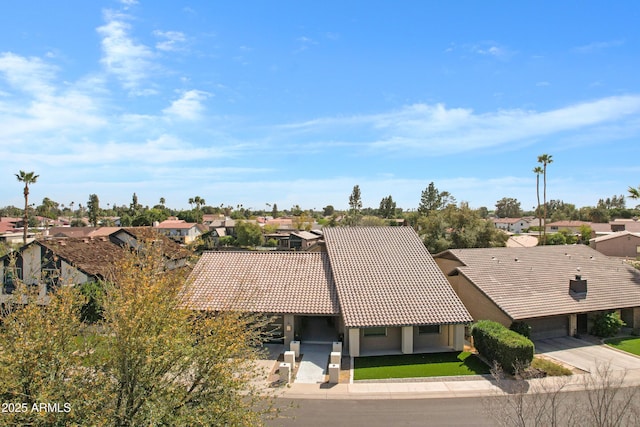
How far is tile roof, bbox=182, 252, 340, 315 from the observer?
23.7 metres

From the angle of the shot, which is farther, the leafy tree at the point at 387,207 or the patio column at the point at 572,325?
the leafy tree at the point at 387,207

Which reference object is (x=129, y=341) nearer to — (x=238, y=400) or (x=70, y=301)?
(x=70, y=301)

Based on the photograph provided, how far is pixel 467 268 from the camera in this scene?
27891 mm

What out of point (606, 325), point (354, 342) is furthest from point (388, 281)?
point (606, 325)

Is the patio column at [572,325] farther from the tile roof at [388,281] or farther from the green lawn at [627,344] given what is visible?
the tile roof at [388,281]

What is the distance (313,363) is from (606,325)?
63.4ft

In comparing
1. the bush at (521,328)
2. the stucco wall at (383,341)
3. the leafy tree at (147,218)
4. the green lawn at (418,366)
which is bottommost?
the green lawn at (418,366)

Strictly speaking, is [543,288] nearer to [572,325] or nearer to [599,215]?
[572,325]

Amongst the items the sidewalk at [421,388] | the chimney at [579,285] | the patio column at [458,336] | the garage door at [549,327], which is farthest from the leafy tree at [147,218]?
the chimney at [579,285]

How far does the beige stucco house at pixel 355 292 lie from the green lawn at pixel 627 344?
9.90m

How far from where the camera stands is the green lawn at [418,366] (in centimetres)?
1958

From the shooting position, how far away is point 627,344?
2386 centimetres

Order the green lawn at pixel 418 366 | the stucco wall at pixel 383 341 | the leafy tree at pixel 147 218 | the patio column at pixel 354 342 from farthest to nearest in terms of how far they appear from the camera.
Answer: the leafy tree at pixel 147 218, the stucco wall at pixel 383 341, the patio column at pixel 354 342, the green lawn at pixel 418 366

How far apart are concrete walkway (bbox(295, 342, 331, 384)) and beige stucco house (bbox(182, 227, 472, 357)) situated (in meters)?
1.22
